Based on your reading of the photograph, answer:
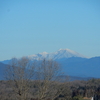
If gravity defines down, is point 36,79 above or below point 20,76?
below

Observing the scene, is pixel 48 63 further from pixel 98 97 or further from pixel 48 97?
pixel 98 97

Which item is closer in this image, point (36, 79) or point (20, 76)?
point (20, 76)

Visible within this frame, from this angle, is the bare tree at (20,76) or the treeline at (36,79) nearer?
the bare tree at (20,76)

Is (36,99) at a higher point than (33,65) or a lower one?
lower

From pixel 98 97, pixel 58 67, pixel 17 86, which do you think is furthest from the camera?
pixel 98 97

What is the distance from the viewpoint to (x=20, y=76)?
26.2 metres

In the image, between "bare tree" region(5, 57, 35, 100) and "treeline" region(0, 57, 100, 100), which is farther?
"treeline" region(0, 57, 100, 100)

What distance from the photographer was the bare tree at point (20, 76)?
25.7 metres

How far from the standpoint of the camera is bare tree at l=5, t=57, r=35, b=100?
1011 inches

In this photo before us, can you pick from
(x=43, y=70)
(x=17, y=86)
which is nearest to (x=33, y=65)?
(x=43, y=70)

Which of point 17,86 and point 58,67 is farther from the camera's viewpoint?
point 58,67

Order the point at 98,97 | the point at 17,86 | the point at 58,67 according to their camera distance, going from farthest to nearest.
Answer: the point at 98,97 < the point at 58,67 < the point at 17,86

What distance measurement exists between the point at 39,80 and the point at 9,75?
92.8 inches

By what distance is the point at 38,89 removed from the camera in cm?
2670
